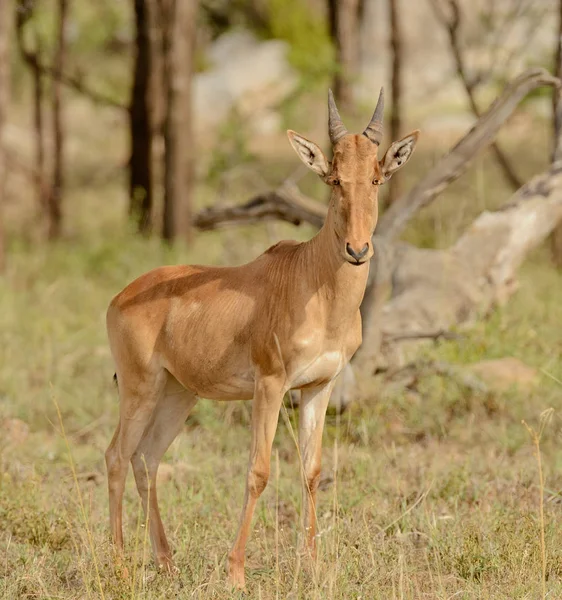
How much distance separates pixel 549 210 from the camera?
10.3 metres

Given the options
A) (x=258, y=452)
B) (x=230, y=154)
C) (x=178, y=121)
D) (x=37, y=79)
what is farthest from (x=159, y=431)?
(x=37, y=79)

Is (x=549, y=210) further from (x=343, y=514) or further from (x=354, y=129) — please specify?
(x=354, y=129)

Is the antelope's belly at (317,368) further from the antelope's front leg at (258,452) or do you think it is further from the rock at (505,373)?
the rock at (505,373)

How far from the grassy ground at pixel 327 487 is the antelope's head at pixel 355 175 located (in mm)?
1350

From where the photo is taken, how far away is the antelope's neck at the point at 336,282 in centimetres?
543

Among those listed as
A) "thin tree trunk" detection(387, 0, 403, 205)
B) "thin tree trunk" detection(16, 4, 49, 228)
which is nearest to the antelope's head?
"thin tree trunk" detection(16, 4, 49, 228)

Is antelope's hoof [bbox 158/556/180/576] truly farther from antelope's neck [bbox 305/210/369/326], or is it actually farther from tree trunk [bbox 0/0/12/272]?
tree trunk [bbox 0/0/12/272]

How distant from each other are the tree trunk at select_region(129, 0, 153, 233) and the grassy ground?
609 centimetres

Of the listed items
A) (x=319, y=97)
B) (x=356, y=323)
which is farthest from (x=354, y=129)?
(x=356, y=323)

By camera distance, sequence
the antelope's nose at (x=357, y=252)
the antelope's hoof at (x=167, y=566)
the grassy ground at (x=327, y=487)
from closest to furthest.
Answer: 1. the antelope's nose at (x=357, y=252)
2. the grassy ground at (x=327, y=487)
3. the antelope's hoof at (x=167, y=566)

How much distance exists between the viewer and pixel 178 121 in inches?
606

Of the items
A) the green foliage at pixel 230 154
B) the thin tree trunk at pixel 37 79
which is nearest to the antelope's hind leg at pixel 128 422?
the green foliage at pixel 230 154

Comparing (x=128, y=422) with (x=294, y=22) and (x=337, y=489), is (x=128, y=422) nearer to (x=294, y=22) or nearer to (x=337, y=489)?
(x=337, y=489)

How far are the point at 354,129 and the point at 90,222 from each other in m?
9.25
